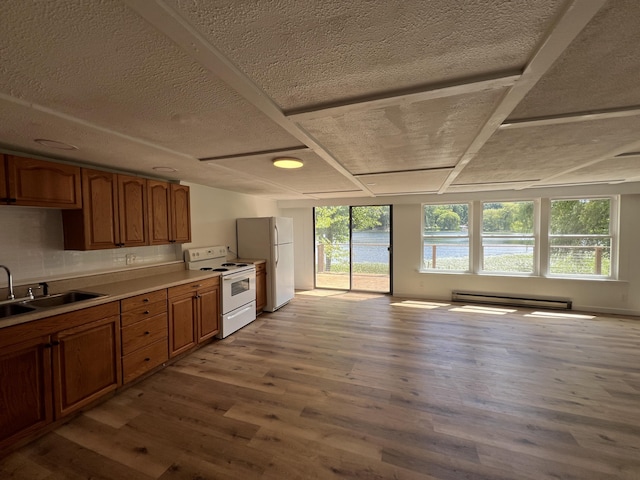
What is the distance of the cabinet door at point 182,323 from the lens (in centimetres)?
270

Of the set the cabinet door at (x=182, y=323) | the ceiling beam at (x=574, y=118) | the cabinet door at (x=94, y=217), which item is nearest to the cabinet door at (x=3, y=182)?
the cabinet door at (x=94, y=217)

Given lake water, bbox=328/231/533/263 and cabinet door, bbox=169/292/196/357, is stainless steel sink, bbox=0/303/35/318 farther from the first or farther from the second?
lake water, bbox=328/231/533/263

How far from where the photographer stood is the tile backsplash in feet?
6.93

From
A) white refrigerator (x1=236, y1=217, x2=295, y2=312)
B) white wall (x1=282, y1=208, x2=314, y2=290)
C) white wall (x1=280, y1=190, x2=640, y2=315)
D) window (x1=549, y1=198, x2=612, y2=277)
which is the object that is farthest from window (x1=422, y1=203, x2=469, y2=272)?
white refrigerator (x1=236, y1=217, x2=295, y2=312)

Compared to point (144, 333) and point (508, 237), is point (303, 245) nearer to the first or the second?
point (144, 333)

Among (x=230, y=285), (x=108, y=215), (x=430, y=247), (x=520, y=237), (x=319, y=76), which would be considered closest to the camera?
(x=319, y=76)

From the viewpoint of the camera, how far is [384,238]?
5.64m

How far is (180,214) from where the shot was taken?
3.32m

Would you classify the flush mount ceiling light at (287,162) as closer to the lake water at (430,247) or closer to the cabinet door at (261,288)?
the cabinet door at (261,288)

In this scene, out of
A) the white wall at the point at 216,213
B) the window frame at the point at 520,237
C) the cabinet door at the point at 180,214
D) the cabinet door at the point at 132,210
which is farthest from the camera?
the window frame at the point at 520,237

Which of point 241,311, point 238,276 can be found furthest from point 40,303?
point 241,311

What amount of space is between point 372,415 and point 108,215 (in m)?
3.07

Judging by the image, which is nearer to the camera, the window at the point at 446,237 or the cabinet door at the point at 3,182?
the cabinet door at the point at 3,182

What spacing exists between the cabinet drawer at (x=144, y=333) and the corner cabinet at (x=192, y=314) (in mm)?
99
